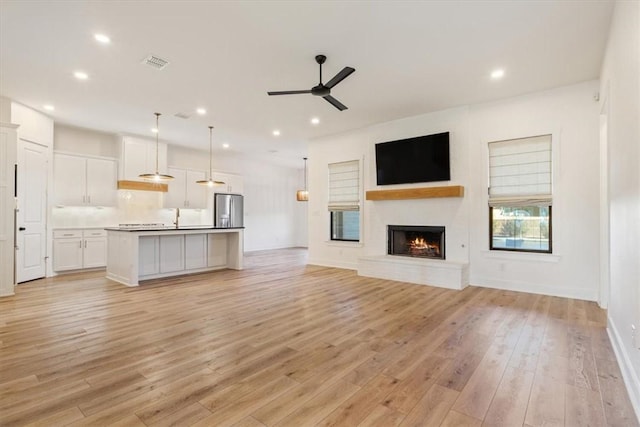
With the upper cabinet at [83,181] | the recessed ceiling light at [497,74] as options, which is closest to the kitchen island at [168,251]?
the upper cabinet at [83,181]

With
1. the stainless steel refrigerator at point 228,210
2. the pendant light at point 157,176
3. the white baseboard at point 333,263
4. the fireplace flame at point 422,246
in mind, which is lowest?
the white baseboard at point 333,263

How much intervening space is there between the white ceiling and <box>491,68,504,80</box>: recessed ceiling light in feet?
0.23

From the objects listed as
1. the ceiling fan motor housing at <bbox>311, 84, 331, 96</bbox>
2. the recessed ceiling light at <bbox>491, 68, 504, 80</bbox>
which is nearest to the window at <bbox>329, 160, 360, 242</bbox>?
the recessed ceiling light at <bbox>491, 68, 504, 80</bbox>

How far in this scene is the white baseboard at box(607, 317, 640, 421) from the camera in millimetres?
1940

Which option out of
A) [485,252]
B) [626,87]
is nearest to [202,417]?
[626,87]

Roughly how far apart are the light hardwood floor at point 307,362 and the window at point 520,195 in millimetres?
1006

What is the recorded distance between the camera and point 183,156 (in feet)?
29.6

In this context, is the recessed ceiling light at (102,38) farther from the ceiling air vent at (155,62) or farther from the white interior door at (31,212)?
the white interior door at (31,212)

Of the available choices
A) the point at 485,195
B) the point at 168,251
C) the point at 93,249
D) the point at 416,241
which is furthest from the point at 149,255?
the point at 485,195

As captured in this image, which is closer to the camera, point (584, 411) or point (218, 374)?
point (584, 411)

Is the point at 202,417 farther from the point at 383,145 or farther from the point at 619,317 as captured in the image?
the point at 383,145

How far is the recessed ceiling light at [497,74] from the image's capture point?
416cm

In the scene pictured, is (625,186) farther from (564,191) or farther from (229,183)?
(229,183)

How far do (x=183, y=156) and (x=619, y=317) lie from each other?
9379 mm
